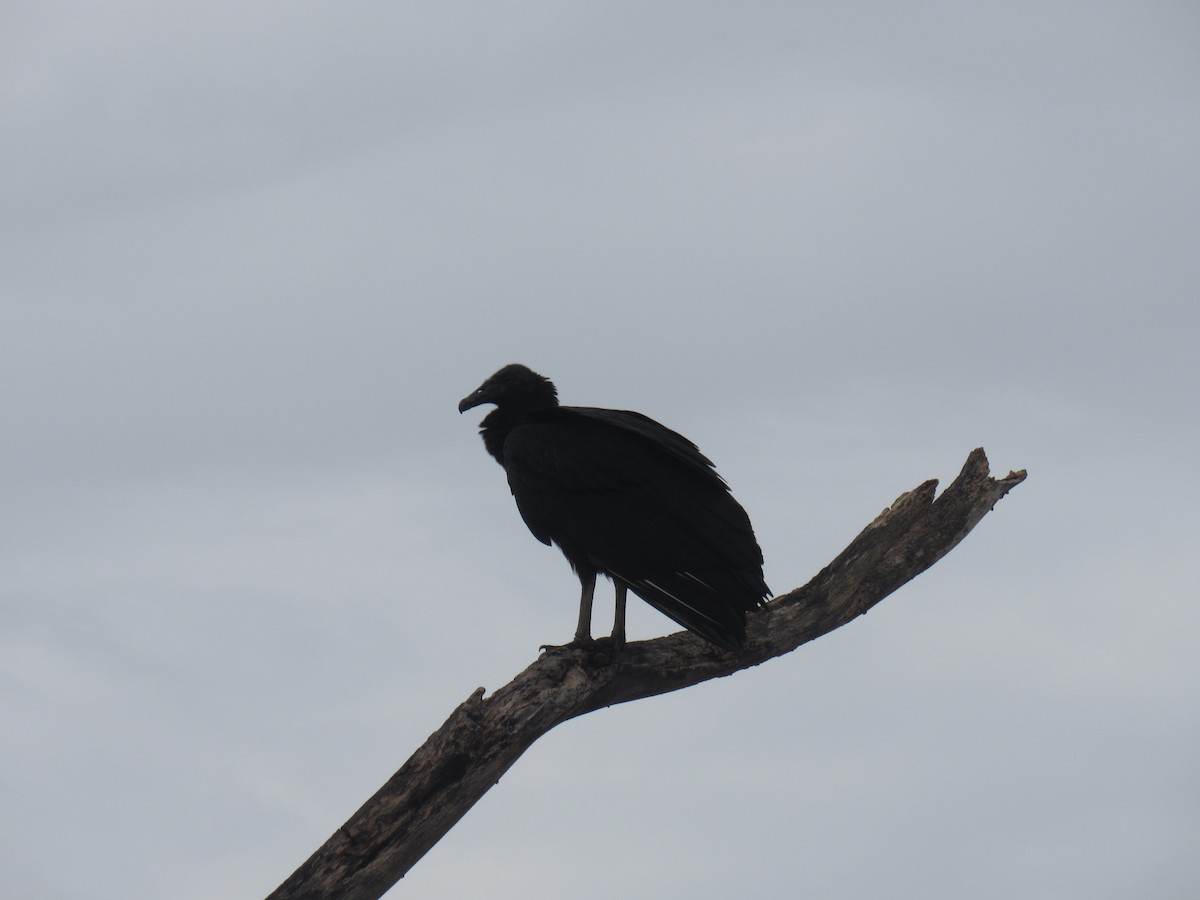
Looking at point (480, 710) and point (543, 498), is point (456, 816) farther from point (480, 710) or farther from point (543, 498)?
point (543, 498)

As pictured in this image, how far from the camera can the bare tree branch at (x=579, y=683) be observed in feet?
16.3

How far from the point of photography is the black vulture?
18.8ft

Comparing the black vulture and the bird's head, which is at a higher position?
the bird's head

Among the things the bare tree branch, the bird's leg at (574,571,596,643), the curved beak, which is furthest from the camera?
the curved beak

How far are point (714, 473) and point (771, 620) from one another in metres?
0.79

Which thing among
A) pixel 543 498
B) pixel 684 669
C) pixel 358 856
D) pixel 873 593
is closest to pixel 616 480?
pixel 543 498

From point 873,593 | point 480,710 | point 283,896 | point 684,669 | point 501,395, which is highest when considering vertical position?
point 501,395

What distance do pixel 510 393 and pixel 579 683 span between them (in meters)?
1.88

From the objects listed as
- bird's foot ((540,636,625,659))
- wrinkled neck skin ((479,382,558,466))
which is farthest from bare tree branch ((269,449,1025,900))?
wrinkled neck skin ((479,382,558,466))

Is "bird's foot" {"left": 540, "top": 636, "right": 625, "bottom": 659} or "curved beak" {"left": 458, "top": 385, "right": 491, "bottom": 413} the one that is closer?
"bird's foot" {"left": 540, "top": 636, "right": 625, "bottom": 659}

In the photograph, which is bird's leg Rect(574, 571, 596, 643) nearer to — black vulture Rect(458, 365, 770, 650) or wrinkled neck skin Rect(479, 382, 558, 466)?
black vulture Rect(458, 365, 770, 650)

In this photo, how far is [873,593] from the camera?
6.52 metres

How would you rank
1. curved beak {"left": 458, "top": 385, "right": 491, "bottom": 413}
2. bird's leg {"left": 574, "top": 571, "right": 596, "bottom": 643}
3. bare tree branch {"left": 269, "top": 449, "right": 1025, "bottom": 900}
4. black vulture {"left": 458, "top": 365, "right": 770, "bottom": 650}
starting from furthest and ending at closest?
1. curved beak {"left": 458, "top": 385, "right": 491, "bottom": 413}
2. bird's leg {"left": 574, "top": 571, "right": 596, "bottom": 643}
3. black vulture {"left": 458, "top": 365, "right": 770, "bottom": 650}
4. bare tree branch {"left": 269, "top": 449, "right": 1025, "bottom": 900}

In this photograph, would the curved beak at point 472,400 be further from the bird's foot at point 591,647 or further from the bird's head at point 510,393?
the bird's foot at point 591,647
